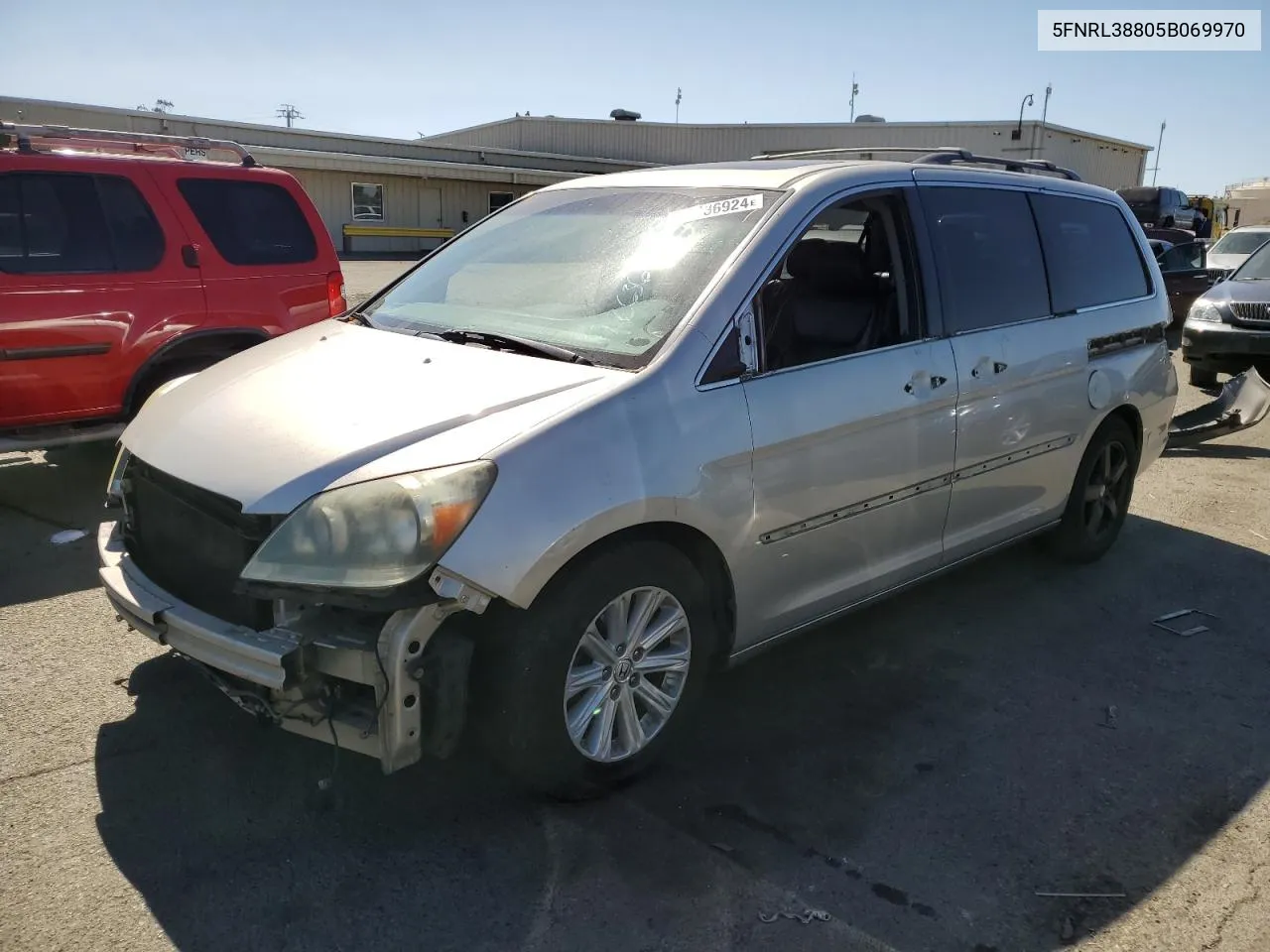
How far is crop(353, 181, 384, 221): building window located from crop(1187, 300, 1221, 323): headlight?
25.0m

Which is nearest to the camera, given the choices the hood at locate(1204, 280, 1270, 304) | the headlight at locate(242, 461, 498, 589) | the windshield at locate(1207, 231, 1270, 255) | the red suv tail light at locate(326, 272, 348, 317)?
the headlight at locate(242, 461, 498, 589)

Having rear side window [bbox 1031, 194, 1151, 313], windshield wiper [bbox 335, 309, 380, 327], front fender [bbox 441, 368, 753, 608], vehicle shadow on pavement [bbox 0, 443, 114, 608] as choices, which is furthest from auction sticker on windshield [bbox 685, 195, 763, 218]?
vehicle shadow on pavement [bbox 0, 443, 114, 608]

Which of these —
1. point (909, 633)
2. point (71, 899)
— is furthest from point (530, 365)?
point (909, 633)

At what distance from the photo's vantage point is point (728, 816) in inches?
123

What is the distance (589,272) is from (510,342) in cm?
46

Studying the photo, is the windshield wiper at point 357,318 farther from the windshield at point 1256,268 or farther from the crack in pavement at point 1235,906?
the windshield at point 1256,268

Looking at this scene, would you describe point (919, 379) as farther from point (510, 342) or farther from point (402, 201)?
point (402, 201)

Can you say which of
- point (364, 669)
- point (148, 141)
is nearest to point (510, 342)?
point (364, 669)

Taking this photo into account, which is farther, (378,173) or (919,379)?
(378,173)

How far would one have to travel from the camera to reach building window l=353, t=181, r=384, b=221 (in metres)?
30.6

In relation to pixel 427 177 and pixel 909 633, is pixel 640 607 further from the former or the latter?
pixel 427 177

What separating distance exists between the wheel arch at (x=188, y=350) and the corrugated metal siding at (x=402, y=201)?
23.0 m

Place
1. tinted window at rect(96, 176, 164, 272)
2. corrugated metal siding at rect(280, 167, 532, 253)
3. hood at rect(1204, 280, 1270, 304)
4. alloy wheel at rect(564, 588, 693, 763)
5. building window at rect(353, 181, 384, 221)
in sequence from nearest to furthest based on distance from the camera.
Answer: alloy wheel at rect(564, 588, 693, 763), tinted window at rect(96, 176, 164, 272), hood at rect(1204, 280, 1270, 304), corrugated metal siding at rect(280, 167, 532, 253), building window at rect(353, 181, 384, 221)

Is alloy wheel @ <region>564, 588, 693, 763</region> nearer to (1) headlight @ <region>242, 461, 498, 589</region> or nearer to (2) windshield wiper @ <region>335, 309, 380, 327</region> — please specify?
(1) headlight @ <region>242, 461, 498, 589</region>
